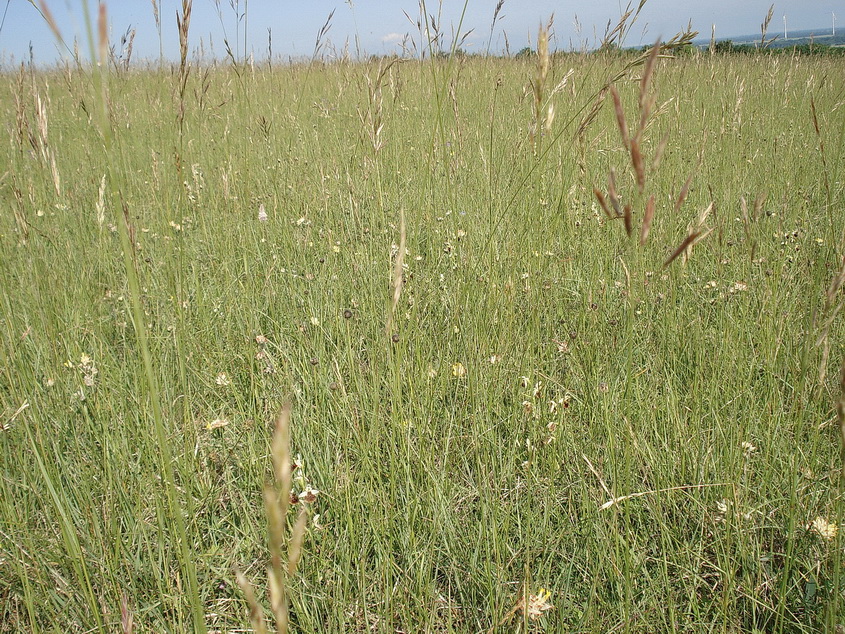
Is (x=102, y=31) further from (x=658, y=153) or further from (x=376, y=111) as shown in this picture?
(x=376, y=111)

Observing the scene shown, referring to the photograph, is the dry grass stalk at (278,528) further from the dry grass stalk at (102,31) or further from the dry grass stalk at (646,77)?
the dry grass stalk at (646,77)

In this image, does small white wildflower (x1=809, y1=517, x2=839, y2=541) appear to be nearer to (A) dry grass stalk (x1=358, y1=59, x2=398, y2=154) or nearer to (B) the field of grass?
(B) the field of grass

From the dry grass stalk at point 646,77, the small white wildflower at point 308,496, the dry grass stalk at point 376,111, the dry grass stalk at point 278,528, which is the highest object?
the dry grass stalk at point 376,111

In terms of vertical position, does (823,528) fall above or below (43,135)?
below

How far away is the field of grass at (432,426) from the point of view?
101 cm

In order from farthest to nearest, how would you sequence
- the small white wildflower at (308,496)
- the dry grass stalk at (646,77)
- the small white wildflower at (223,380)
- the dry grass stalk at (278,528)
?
the small white wildflower at (223,380) → the small white wildflower at (308,496) → the dry grass stalk at (646,77) → the dry grass stalk at (278,528)

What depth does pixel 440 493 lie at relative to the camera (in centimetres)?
113

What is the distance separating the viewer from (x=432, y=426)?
1.45 metres

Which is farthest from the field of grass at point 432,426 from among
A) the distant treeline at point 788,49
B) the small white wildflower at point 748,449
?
the distant treeline at point 788,49

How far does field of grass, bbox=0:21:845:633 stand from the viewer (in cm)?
101

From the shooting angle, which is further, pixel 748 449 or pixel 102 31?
pixel 748 449

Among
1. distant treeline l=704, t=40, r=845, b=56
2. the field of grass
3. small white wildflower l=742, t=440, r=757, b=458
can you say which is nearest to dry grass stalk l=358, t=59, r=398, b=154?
the field of grass

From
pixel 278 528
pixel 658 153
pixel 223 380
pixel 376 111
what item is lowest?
pixel 223 380

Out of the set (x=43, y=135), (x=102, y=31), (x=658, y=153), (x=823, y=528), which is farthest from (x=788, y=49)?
(x=102, y=31)
